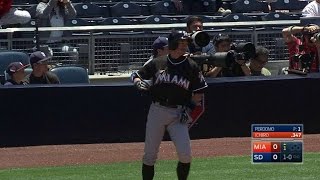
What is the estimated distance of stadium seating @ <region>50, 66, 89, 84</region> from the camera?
44.0 feet

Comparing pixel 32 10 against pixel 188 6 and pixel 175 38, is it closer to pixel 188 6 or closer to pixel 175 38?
pixel 188 6

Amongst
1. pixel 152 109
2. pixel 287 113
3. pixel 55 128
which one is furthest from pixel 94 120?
pixel 152 109

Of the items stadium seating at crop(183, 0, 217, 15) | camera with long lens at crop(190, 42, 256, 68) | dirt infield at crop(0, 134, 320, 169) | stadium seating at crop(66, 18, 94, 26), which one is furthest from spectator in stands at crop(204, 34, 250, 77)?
stadium seating at crop(183, 0, 217, 15)

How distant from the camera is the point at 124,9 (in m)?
18.8

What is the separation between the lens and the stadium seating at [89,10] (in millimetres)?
18344

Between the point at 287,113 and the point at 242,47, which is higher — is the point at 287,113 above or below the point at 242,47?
below

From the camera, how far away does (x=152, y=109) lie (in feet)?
29.6

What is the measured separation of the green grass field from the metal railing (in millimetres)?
4582

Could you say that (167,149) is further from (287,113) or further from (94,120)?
(287,113)

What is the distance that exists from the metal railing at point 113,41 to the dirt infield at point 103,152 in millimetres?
3106

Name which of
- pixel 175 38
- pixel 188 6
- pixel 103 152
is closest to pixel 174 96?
pixel 175 38

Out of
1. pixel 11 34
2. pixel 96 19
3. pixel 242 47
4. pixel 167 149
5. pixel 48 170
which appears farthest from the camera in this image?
pixel 96 19

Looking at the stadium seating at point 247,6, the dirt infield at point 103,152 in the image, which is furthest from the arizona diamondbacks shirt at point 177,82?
the stadium seating at point 247,6

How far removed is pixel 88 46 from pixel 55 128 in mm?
3278
